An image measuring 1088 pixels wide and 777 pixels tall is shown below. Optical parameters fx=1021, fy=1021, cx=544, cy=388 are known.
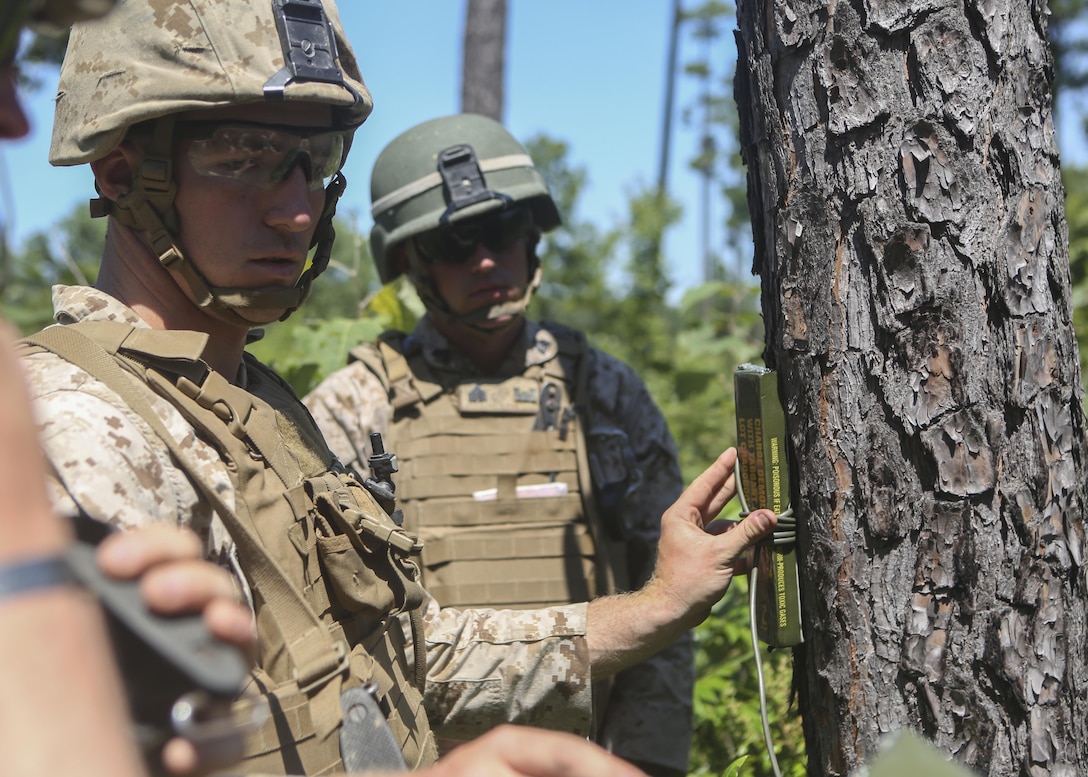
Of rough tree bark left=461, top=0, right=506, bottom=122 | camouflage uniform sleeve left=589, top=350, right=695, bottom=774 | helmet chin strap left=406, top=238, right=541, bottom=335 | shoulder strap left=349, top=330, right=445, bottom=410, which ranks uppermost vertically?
rough tree bark left=461, top=0, right=506, bottom=122

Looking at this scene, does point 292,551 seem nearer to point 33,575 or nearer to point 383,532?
point 383,532

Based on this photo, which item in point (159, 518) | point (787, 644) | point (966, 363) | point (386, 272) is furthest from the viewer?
point (386, 272)

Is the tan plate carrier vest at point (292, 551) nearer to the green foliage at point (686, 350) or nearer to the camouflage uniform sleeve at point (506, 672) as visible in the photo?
the camouflage uniform sleeve at point (506, 672)

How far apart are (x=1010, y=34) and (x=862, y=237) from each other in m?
0.44

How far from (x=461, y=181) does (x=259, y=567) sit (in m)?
2.55

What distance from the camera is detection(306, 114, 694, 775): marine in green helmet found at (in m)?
3.70

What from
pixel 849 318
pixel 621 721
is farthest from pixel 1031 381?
pixel 621 721

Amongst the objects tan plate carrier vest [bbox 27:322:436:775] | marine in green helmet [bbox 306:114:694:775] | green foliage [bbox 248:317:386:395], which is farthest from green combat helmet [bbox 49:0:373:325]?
green foliage [bbox 248:317:386:395]

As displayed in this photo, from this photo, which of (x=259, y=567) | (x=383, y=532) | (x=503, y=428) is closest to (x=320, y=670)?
(x=259, y=567)

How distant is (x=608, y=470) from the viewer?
12.4 ft

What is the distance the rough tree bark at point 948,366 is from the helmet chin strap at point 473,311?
2.06m

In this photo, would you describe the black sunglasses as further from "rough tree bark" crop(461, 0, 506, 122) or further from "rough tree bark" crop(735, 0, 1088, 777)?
"rough tree bark" crop(461, 0, 506, 122)

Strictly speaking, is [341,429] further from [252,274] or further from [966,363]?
[966,363]

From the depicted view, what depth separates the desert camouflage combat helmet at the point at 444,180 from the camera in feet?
13.0
